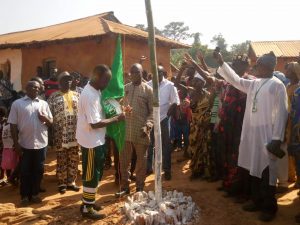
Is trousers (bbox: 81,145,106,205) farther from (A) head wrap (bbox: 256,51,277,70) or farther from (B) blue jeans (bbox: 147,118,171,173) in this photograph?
(A) head wrap (bbox: 256,51,277,70)

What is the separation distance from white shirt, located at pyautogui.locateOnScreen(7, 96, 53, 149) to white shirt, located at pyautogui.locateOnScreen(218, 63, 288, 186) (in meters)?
2.97

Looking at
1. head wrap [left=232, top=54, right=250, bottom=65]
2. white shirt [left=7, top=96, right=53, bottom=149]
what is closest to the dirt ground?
white shirt [left=7, top=96, right=53, bottom=149]

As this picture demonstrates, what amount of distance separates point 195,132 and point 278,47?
2334cm

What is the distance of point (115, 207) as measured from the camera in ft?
16.0

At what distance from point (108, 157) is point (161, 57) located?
21.1ft

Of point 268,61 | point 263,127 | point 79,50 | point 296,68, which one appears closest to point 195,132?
point 296,68

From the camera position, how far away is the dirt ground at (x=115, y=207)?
4.44 metres

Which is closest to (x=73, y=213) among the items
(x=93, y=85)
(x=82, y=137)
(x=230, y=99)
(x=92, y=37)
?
Answer: (x=82, y=137)

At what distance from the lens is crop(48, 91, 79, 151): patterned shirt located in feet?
19.4

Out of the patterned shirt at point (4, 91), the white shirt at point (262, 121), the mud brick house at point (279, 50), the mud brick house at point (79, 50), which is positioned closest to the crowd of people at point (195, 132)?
the white shirt at point (262, 121)

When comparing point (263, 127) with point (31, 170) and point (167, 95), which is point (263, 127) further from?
point (31, 170)

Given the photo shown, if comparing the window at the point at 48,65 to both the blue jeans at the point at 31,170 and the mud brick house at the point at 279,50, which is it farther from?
the mud brick house at the point at 279,50

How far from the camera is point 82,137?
4395 mm

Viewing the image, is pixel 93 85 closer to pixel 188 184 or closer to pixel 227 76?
pixel 227 76
